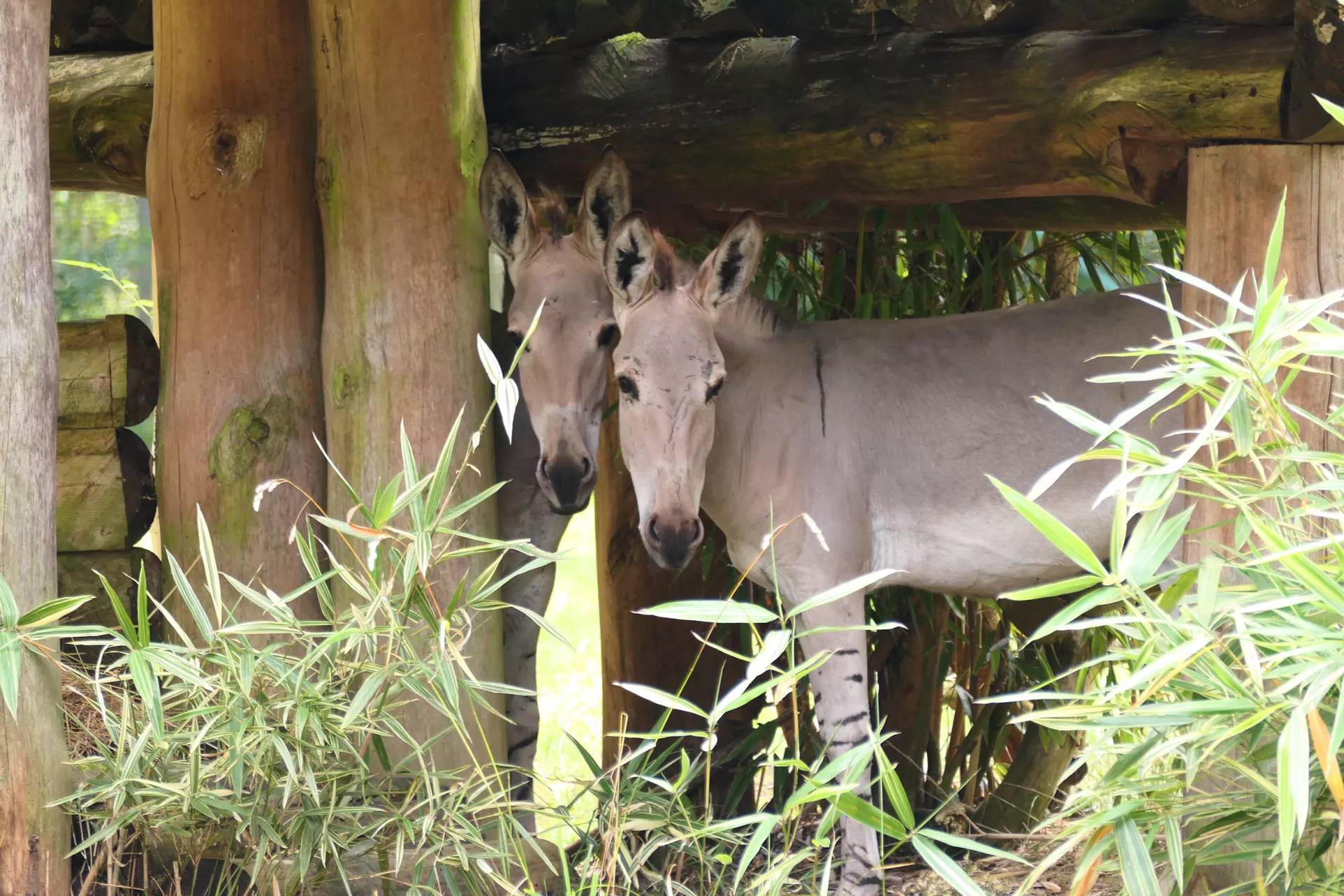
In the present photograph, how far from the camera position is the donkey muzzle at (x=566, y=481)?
11.2 ft

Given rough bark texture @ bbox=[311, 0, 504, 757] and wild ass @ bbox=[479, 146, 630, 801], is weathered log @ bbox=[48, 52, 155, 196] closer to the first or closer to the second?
rough bark texture @ bbox=[311, 0, 504, 757]

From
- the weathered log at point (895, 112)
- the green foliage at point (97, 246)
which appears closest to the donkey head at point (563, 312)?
the weathered log at point (895, 112)

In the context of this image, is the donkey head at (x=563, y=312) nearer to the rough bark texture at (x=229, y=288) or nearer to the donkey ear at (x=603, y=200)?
the donkey ear at (x=603, y=200)

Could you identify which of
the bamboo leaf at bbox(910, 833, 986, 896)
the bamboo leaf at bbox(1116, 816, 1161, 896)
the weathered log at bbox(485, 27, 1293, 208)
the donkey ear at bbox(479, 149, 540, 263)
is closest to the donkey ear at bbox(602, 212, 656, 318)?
the donkey ear at bbox(479, 149, 540, 263)

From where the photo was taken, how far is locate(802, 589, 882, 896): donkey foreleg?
3.51 m

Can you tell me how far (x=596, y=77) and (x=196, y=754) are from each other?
2492 millimetres

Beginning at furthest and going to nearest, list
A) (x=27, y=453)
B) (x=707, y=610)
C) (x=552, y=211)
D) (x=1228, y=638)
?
1. (x=552, y=211)
2. (x=27, y=453)
3. (x=707, y=610)
4. (x=1228, y=638)

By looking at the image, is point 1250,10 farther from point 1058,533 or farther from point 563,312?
point 563,312

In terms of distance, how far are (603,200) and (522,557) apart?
3.74 ft

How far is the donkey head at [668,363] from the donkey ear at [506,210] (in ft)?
1.30

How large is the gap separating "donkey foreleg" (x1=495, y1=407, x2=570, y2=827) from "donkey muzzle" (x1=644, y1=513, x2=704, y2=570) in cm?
71

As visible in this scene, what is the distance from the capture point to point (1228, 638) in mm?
1834

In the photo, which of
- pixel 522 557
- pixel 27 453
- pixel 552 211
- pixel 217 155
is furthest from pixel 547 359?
pixel 27 453

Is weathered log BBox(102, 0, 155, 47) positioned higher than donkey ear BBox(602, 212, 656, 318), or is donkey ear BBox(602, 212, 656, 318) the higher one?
weathered log BBox(102, 0, 155, 47)
